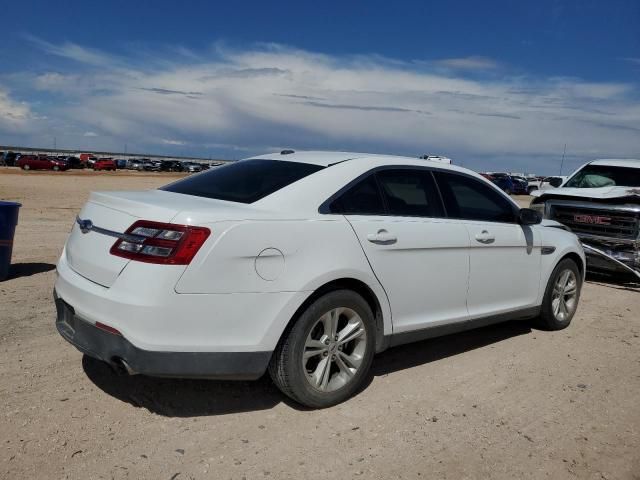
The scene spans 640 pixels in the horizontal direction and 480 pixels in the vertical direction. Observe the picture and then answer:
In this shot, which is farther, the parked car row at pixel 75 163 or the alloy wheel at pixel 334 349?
the parked car row at pixel 75 163

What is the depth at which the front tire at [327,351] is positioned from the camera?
143 inches

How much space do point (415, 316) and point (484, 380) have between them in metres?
0.79

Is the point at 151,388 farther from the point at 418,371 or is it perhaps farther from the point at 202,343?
the point at 418,371

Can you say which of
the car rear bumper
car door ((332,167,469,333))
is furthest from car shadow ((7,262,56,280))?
car door ((332,167,469,333))

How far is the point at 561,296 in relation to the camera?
6.08 m

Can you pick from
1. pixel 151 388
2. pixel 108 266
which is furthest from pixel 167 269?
pixel 151 388

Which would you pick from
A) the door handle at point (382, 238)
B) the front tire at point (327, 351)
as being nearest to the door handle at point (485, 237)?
the door handle at point (382, 238)

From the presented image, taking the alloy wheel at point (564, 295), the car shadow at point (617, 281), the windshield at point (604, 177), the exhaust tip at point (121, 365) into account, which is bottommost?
the car shadow at point (617, 281)

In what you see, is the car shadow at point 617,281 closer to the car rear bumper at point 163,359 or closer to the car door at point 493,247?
the car door at point 493,247

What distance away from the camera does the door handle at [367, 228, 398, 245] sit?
4.02m

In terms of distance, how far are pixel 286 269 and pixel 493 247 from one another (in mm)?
2183

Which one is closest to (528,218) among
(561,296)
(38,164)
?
(561,296)

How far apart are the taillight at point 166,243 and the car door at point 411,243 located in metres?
1.03

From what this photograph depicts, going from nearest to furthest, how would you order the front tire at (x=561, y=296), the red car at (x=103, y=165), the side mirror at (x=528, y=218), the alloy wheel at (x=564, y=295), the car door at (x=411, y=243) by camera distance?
the car door at (x=411, y=243) < the side mirror at (x=528, y=218) < the front tire at (x=561, y=296) < the alloy wheel at (x=564, y=295) < the red car at (x=103, y=165)
